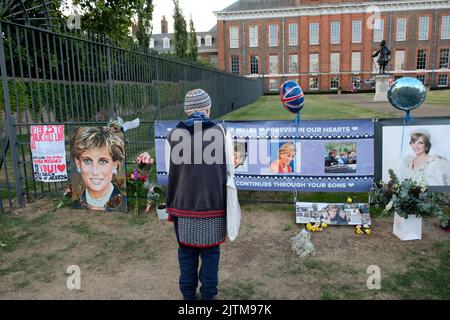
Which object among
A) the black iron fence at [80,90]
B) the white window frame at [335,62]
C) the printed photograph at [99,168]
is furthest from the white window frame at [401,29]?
the printed photograph at [99,168]

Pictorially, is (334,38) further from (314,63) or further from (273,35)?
(273,35)

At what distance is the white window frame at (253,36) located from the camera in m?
54.0

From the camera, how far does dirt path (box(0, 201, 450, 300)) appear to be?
3.76 meters

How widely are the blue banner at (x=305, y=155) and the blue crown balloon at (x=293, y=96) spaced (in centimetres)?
33

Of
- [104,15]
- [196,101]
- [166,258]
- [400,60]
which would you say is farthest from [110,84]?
[400,60]

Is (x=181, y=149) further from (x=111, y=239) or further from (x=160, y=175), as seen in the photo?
(x=160, y=175)

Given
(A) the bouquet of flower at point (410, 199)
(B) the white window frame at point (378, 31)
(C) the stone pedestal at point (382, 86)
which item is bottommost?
(A) the bouquet of flower at point (410, 199)

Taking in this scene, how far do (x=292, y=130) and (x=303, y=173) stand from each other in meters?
0.71

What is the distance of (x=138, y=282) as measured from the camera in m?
3.93

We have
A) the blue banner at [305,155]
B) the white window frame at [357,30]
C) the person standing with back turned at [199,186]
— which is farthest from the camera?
the white window frame at [357,30]

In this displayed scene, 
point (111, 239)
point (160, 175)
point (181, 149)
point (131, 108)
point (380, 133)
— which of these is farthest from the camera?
point (131, 108)

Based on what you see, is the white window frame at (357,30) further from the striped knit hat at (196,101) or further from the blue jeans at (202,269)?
the blue jeans at (202,269)

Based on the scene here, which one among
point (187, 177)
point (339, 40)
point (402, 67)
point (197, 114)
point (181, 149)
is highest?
point (339, 40)
